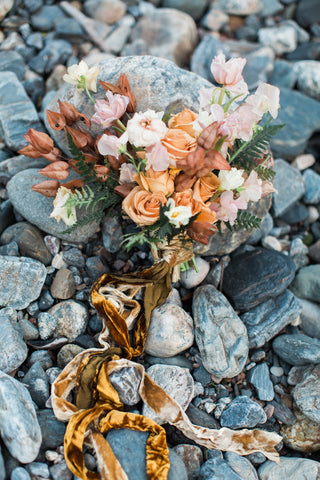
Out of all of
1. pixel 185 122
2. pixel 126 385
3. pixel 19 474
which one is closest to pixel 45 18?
pixel 185 122

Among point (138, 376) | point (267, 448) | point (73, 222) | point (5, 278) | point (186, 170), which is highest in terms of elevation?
point (186, 170)

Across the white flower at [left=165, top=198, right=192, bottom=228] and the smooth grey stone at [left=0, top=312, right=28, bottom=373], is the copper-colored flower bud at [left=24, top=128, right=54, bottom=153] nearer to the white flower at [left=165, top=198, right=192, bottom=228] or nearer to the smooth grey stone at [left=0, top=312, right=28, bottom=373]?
the white flower at [left=165, top=198, right=192, bottom=228]

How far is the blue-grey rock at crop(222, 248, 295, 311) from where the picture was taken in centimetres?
286

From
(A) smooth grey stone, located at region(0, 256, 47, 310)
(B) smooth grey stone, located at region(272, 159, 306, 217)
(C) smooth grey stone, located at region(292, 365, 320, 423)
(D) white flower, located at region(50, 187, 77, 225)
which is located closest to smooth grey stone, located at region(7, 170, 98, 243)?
(A) smooth grey stone, located at region(0, 256, 47, 310)

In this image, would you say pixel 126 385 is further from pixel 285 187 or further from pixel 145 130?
pixel 285 187

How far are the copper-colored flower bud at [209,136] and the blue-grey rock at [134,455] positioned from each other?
1584mm

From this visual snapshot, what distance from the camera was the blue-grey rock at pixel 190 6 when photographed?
4.73 meters

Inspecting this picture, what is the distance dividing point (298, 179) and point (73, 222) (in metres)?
2.27

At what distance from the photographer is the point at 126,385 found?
2342 mm

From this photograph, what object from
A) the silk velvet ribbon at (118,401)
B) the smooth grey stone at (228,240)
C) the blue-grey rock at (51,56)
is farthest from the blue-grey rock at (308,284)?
the blue-grey rock at (51,56)

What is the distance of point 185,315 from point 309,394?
0.93 meters

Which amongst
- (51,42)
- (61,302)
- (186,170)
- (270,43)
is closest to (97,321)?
(61,302)

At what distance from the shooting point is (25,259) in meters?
2.71

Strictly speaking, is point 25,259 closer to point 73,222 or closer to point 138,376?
point 73,222
